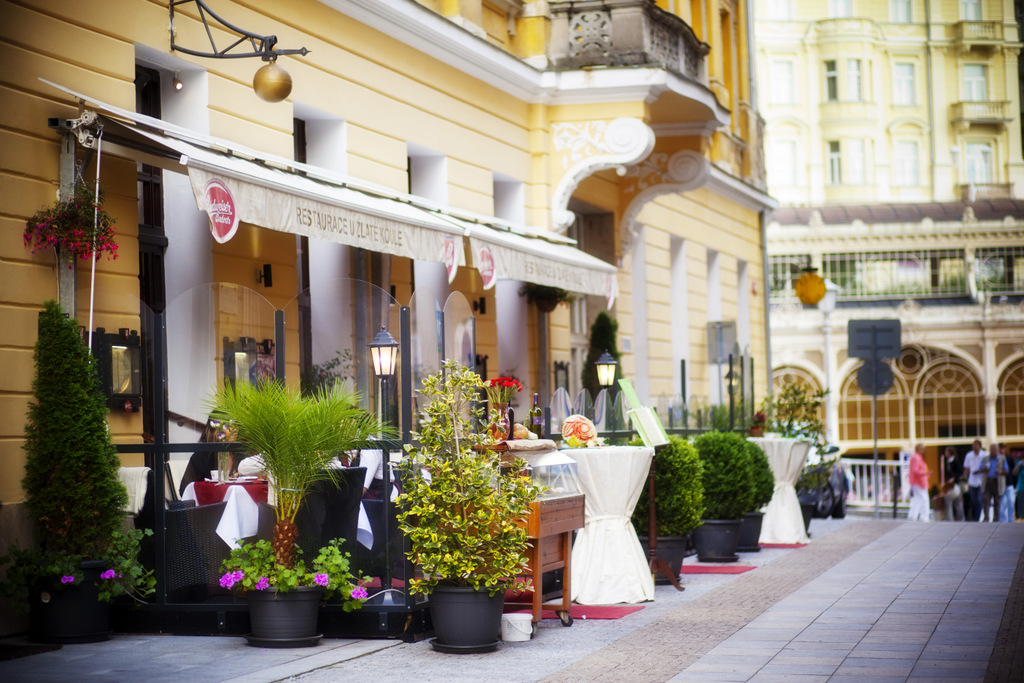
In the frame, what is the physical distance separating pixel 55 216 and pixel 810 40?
56.1m

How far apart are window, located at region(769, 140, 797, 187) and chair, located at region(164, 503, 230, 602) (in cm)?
5460

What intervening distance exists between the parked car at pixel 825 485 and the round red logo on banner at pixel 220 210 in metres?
9.69

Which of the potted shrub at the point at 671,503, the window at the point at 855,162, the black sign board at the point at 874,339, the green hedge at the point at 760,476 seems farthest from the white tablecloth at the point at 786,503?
the window at the point at 855,162

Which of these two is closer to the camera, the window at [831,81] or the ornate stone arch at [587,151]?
the ornate stone arch at [587,151]

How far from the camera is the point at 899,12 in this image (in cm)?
6050

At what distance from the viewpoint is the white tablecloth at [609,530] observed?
9695 millimetres

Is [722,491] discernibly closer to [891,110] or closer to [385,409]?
[385,409]

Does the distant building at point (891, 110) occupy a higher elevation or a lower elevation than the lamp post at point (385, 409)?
higher

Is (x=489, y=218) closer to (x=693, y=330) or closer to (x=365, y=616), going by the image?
(x=365, y=616)

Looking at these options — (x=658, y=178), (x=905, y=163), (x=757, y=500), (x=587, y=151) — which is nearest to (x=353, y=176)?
(x=587, y=151)

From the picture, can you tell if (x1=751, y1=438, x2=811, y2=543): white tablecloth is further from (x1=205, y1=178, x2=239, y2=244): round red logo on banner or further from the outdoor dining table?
(x1=205, y1=178, x2=239, y2=244): round red logo on banner

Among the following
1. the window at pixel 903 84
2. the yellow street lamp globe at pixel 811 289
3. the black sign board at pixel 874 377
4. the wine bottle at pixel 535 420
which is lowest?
the wine bottle at pixel 535 420

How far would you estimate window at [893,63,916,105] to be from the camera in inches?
A: 2393

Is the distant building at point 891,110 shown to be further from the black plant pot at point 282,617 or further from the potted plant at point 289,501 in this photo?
the black plant pot at point 282,617
